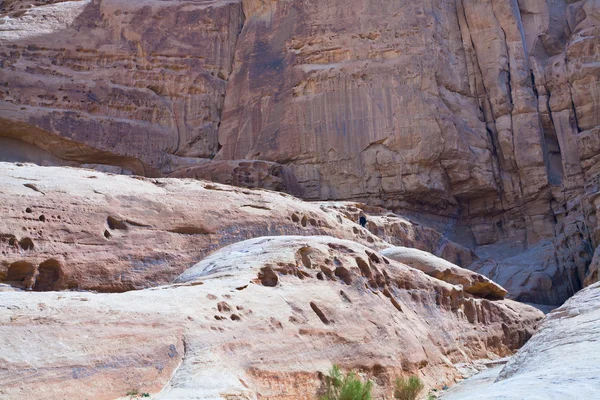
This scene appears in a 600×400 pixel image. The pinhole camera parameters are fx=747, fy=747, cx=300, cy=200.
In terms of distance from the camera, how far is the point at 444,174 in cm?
3347

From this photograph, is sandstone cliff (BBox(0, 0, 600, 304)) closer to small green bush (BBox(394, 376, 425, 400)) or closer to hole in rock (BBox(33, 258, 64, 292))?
hole in rock (BBox(33, 258, 64, 292))

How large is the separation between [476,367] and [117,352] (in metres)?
A: 8.87

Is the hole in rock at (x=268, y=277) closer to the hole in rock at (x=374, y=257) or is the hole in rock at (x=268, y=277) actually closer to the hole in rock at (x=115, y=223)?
the hole in rock at (x=374, y=257)

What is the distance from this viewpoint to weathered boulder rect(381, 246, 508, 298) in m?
18.1

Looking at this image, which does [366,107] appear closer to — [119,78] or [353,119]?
[353,119]

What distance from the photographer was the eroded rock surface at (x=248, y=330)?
8391 millimetres

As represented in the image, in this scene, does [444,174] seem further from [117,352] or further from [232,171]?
[117,352]

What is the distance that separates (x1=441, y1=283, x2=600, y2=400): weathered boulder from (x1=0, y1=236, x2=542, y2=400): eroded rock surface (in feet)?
6.60

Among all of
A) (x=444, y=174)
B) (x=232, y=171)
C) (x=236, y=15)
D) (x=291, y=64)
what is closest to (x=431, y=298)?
(x=232, y=171)

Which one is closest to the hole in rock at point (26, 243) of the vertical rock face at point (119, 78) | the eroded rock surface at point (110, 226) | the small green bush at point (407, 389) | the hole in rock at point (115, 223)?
the eroded rock surface at point (110, 226)

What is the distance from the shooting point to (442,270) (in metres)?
18.2

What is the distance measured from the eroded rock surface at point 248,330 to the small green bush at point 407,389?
0.22 m

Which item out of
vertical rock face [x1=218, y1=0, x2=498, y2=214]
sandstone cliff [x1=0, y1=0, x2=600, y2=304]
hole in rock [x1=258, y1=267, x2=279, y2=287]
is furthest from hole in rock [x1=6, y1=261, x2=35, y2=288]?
vertical rock face [x1=218, y1=0, x2=498, y2=214]

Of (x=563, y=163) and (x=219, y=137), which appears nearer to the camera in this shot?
(x=563, y=163)
